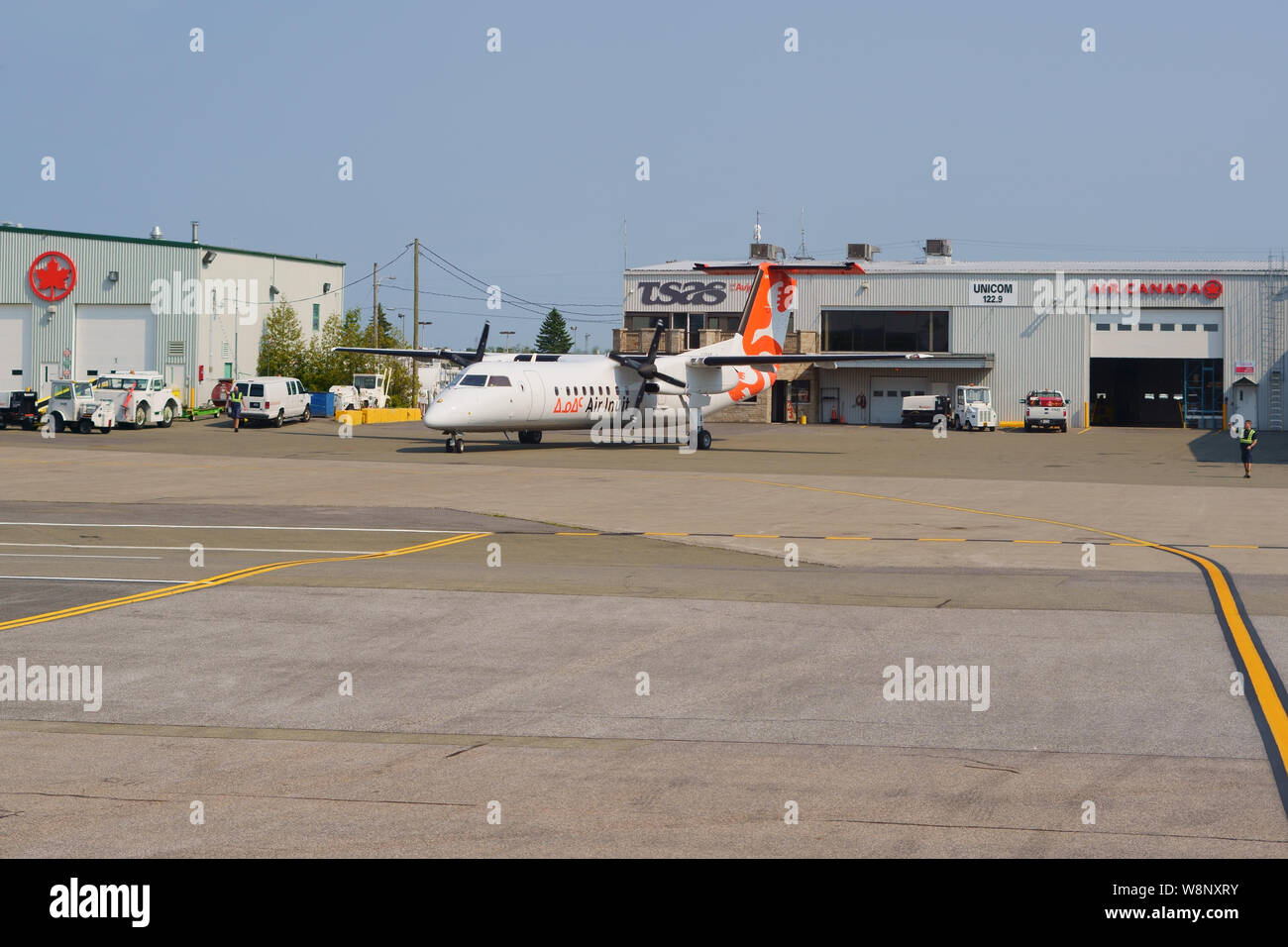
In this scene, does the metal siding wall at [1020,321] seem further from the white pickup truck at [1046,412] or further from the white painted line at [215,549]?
the white painted line at [215,549]

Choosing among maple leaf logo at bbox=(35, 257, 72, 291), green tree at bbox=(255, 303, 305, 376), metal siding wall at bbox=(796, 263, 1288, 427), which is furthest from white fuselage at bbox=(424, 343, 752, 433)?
maple leaf logo at bbox=(35, 257, 72, 291)

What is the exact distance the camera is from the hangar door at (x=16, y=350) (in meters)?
75.0

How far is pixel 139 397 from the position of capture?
57.2m

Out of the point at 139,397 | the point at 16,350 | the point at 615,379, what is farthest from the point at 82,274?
the point at 615,379

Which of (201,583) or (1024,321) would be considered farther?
(1024,321)

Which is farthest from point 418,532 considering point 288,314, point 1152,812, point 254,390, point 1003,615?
point 288,314

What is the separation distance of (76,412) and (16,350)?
81.1 ft

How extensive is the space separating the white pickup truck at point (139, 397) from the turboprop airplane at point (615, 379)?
37.5ft

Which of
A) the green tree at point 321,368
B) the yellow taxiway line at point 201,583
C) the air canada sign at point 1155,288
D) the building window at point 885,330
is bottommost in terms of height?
the yellow taxiway line at point 201,583

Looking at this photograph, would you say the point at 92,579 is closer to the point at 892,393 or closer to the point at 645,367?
the point at 645,367

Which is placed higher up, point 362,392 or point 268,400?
point 362,392

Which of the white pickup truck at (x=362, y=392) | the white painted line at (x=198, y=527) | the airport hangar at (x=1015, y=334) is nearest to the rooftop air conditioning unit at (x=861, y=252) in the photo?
the airport hangar at (x=1015, y=334)

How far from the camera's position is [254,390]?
61.8m

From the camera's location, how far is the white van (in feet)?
202
